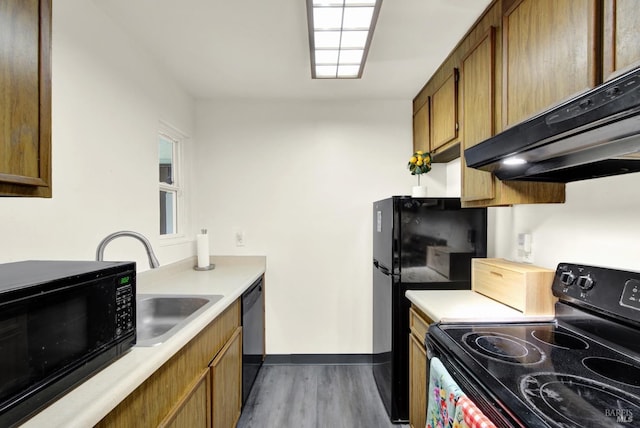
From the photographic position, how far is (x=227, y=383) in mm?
1570

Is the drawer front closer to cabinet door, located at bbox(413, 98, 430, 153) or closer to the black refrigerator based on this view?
the black refrigerator

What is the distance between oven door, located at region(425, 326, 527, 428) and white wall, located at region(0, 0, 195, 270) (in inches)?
63.1

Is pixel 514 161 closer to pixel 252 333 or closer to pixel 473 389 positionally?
pixel 473 389

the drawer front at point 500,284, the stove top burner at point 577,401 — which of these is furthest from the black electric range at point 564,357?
the drawer front at point 500,284

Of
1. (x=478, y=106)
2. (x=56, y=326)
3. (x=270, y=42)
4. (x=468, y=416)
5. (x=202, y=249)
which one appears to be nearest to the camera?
(x=56, y=326)

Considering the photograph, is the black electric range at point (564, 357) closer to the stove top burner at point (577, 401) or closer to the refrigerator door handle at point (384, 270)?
the stove top burner at point (577, 401)

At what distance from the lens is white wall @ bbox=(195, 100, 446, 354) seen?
2629 mm

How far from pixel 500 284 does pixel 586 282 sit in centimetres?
36

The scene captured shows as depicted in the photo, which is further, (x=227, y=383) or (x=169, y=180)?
(x=169, y=180)

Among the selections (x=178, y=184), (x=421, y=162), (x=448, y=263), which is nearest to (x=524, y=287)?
(x=448, y=263)

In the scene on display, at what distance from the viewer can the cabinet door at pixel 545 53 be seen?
961 millimetres

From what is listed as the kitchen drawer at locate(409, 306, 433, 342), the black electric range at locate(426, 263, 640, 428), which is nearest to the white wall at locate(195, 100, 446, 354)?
the kitchen drawer at locate(409, 306, 433, 342)

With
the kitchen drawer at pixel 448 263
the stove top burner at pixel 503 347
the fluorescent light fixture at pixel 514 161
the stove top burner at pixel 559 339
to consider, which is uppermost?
the fluorescent light fixture at pixel 514 161

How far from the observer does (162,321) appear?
1564 mm
